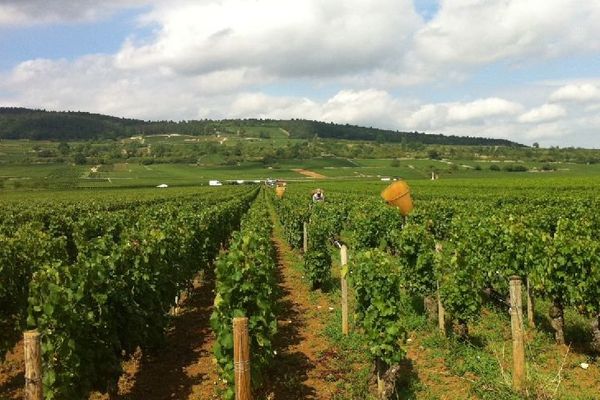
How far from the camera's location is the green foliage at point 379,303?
7.66 m

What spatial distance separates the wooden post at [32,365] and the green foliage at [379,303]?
4805 mm

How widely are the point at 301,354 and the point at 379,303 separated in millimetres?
2574

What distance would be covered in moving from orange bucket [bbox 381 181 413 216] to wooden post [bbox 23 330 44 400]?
14890 millimetres

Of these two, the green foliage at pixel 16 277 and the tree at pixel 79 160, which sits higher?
the green foliage at pixel 16 277

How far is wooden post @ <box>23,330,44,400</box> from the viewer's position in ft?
16.6

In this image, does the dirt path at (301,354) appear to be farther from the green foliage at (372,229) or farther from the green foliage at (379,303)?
the green foliage at (372,229)

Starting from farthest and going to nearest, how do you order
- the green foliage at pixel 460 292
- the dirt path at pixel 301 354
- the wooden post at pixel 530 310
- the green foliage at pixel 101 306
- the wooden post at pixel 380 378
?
the wooden post at pixel 530 310, the green foliage at pixel 460 292, the dirt path at pixel 301 354, the wooden post at pixel 380 378, the green foliage at pixel 101 306

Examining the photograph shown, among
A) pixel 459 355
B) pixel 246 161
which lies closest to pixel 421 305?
pixel 459 355

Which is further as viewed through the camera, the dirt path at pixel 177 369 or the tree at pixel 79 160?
the tree at pixel 79 160

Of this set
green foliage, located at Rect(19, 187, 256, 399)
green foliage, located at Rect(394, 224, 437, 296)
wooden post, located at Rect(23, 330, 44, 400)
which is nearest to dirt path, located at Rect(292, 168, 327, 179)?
green foliage, located at Rect(394, 224, 437, 296)

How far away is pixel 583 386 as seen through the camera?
312 inches

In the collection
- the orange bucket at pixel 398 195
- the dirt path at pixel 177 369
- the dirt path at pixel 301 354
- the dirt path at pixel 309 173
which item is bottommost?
the dirt path at pixel 309 173

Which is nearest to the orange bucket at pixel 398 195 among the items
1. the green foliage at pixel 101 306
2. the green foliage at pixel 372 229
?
the green foliage at pixel 372 229

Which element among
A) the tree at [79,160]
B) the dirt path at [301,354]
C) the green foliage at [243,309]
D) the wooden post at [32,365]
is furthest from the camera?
the tree at [79,160]
